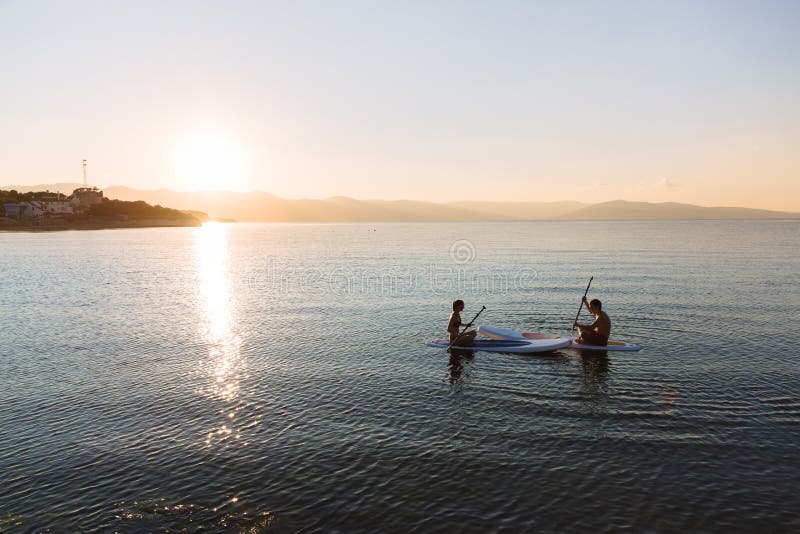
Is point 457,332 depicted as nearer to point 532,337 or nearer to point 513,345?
point 513,345

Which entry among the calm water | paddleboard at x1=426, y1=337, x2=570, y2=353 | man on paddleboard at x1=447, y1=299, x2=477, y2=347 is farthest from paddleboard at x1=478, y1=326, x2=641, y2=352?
man on paddleboard at x1=447, y1=299, x2=477, y2=347

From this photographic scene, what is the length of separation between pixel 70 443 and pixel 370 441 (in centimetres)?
1021

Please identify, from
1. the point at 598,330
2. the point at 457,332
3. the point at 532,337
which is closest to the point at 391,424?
the point at 457,332

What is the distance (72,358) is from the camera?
25.9 metres

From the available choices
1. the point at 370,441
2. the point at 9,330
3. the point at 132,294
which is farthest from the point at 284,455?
the point at 132,294

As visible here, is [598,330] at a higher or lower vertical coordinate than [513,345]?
higher

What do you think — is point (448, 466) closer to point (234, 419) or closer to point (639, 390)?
point (234, 419)

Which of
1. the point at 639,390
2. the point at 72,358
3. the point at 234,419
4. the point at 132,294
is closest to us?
the point at 234,419

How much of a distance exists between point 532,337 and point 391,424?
13.4 m

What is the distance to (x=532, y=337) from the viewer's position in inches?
1093

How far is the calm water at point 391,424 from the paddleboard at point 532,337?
773 mm

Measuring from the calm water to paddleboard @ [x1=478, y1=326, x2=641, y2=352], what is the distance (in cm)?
77

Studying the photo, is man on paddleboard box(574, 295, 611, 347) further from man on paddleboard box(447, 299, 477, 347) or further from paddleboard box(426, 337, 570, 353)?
man on paddleboard box(447, 299, 477, 347)

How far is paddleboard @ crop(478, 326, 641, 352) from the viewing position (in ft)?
84.6
